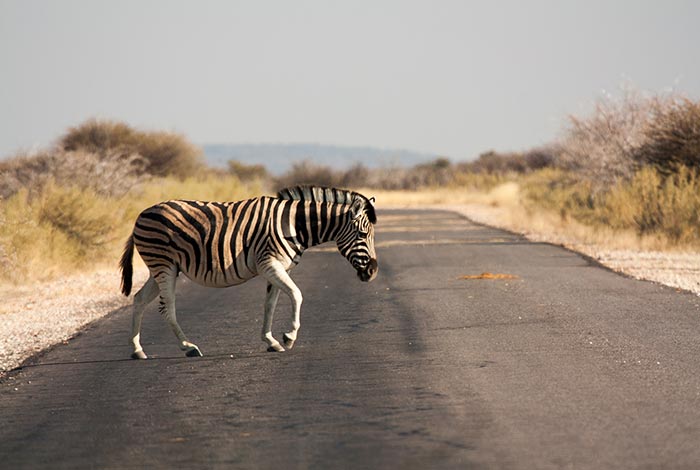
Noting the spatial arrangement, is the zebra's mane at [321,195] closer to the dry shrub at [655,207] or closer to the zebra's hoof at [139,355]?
the zebra's hoof at [139,355]

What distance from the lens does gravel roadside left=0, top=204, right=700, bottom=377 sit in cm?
1375

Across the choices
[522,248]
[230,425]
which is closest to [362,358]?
[230,425]

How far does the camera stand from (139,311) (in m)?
11.8

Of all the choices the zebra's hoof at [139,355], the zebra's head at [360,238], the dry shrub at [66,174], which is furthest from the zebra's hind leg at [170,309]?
the dry shrub at [66,174]

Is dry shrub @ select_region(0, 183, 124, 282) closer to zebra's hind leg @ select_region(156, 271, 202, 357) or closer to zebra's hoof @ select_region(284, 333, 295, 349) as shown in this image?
zebra's hind leg @ select_region(156, 271, 202, 357)

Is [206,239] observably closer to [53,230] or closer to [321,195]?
[321,195]

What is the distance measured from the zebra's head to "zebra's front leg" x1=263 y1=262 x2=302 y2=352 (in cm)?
74

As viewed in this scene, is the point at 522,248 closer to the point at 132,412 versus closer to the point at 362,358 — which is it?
the point at 362,358

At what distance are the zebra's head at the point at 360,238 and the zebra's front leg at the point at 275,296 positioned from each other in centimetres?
74

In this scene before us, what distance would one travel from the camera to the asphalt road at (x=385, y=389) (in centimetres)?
719

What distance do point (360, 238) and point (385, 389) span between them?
2845mm

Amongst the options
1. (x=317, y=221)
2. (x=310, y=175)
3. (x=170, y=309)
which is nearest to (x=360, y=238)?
(x=317, y=221)

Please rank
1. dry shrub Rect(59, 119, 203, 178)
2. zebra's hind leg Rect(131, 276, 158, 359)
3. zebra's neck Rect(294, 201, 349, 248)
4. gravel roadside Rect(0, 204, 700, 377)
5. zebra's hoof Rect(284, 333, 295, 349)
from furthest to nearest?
dry shrub Rect(59, 119, 203, 178) → gravel roadside Rect(0, 204, 700, 377) → zebra's neck Rect(294, 201, 349, 248) → zebra's hind leg Rect(131, 276, 158, 359) → zebra's hoof Rect(284, 333, 295, 349)

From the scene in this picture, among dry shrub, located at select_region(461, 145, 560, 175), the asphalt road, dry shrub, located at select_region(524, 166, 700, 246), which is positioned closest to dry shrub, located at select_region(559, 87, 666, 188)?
dry shrub, located at select_region(524, 166, 700, 246)
